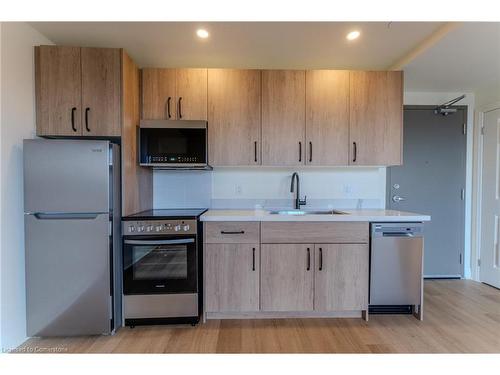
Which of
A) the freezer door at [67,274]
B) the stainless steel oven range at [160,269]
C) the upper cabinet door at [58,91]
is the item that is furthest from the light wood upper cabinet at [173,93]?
the freezer door at [67,274]

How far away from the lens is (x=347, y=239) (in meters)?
2.19

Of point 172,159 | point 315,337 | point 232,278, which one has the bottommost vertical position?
point 315,337

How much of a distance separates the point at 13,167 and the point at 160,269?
1283 millimetres

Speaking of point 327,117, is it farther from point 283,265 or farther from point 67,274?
point 67,274

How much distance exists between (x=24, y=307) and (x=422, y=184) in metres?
4.03

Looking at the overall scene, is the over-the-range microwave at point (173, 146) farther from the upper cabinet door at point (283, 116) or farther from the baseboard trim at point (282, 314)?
the baseboard trim at point (282, 314)

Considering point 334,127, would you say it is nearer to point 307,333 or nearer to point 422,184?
point 422,184

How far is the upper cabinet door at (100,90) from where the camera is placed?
2.09 meters

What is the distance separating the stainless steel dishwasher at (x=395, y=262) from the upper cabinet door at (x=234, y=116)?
4.21 ft

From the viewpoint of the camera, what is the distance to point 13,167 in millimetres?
1862

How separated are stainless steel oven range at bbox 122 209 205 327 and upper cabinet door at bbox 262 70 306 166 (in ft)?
3.24

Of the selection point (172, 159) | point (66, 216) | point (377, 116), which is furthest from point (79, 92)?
point (377, 116)

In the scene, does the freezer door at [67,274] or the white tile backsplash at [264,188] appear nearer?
the freezer door at [67,274]
